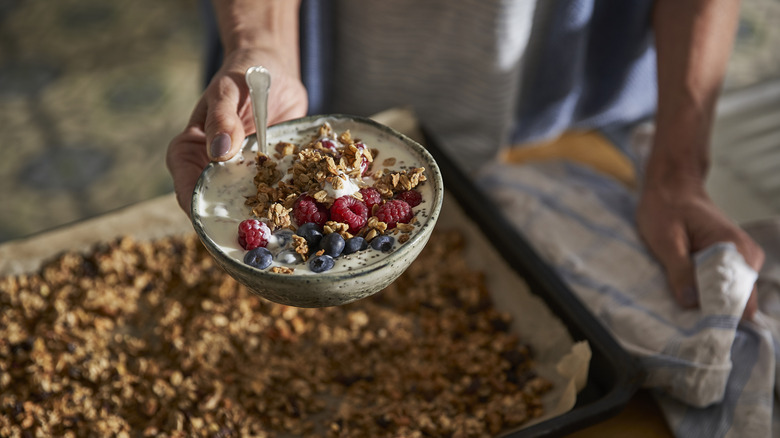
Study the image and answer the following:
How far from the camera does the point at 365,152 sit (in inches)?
32.9

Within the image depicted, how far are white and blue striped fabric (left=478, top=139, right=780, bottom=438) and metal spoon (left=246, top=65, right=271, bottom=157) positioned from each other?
596 millimetres

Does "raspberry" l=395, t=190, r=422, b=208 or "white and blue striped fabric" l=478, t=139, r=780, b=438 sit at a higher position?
"raspberry" l=395, t=190, r=422, b=208

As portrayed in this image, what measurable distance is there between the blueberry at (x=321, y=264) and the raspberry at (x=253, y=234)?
0.06 meters

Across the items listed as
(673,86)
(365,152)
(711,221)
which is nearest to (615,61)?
(673,86)

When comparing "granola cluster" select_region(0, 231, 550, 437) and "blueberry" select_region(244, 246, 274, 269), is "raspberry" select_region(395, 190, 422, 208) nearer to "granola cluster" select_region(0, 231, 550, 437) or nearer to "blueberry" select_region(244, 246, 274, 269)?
"blueberry" select_region(244, 246, 274, 269)

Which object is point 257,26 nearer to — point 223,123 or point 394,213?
point 223,123

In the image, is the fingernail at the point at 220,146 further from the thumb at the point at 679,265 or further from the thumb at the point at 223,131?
the thumb at the point at 679,265

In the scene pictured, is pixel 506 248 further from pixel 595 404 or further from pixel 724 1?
pixel 724 1

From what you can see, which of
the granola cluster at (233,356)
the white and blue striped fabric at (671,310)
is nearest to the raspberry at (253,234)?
the granola cluster at (233,356)

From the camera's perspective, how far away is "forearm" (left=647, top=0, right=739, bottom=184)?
1187 mm

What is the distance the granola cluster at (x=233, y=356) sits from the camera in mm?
988

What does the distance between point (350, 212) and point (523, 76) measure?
0.86 m

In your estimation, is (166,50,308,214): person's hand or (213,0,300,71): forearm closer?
(166,50,308,214): person's hand

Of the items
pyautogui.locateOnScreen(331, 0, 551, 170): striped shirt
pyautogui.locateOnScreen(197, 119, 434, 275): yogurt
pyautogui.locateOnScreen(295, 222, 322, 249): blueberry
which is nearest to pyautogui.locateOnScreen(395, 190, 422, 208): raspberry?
pyautogui.locateOnScreen(197, 119, 434, 275): yogurt
